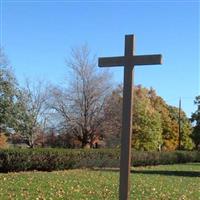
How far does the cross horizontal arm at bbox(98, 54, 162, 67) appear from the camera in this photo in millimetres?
7827

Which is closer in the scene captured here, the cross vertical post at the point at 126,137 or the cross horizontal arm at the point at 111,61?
the cross vertical post at the point at 126,137

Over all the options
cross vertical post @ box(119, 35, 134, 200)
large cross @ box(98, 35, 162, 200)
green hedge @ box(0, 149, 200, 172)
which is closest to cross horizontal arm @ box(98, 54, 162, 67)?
large cross @ box(98, 35, 162, 200)

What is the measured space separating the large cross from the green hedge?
18.7 meters

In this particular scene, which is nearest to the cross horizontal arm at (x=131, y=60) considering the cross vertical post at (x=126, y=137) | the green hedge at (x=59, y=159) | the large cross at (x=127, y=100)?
the large cross at (x=127, y=100)

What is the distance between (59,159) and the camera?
29.7 meters

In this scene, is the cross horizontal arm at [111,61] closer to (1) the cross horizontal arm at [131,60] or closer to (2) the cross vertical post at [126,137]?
(1) the cross horizontal arm at [131,60]

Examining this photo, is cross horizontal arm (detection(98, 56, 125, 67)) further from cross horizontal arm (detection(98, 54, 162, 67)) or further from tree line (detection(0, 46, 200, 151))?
tree line (detection(0, 46, 200, 151))

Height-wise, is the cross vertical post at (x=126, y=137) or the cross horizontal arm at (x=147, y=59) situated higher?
the cross horizontal arm at (x=147, y=59)

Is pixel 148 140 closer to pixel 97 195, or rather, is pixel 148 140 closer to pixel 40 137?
pixel 40 137

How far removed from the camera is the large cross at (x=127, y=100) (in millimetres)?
7734

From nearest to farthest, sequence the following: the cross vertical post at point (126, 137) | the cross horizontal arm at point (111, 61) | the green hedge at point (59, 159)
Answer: the cross vertical post at point (126, 137) → the cross horizontal arm at point (111, 61) → the green hedge at point (59, 159)

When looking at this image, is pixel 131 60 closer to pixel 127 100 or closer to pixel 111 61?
pixel 111 61

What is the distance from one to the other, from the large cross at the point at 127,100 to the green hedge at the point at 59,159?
18.7 meters

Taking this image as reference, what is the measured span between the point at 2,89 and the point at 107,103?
17961mm
